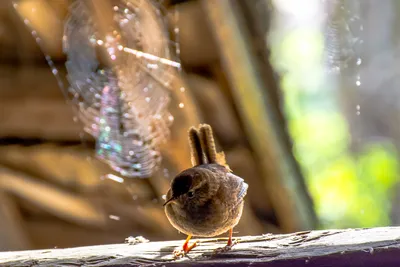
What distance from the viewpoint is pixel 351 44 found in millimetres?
1272

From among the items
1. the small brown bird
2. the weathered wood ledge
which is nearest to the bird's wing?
the small brown bird

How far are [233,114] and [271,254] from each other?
2.92ft

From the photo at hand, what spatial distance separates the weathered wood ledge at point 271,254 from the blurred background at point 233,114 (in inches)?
27.5

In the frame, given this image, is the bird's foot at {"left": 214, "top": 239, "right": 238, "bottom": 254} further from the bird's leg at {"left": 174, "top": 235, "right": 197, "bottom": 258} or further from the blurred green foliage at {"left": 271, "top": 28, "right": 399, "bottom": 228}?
the blurred green foliage at {"left": 271, "top": 28, "right": 399, "bottom": 228}

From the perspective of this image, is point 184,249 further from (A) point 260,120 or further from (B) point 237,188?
(A) point 260,120

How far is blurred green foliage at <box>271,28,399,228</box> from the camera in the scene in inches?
49.4

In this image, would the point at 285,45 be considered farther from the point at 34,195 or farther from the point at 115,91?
the point at 34,195

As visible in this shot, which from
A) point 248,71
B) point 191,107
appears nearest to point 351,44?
point 248,71

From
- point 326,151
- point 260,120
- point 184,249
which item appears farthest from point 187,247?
point 326,151

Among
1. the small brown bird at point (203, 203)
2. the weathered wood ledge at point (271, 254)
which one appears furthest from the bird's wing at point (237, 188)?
the weathered wood ledge at point (271, 254)

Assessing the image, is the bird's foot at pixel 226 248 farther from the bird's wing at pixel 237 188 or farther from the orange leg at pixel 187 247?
the bird's wing at pixel 237 188

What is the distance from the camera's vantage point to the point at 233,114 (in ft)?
4.27

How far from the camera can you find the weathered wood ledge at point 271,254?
39 centimetres

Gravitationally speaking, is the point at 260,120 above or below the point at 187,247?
below
